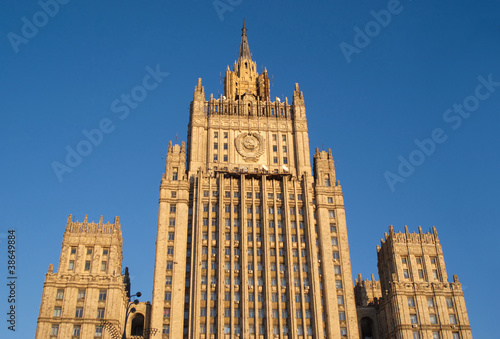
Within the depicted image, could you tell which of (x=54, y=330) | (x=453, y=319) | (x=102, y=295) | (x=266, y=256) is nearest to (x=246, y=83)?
(x=266, y=256)

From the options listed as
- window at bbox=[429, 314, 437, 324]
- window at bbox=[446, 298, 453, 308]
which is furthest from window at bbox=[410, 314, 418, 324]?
window at bbox=[446, 298, 453, 308]

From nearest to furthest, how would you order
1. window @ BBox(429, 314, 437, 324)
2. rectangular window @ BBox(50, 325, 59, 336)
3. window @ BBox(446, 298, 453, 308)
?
rectangular window @ BBox(50, 325, 59, 336) → window @ BBox(429, 314, 437, 324) → window @ BBox(446, 298, 453, 308)

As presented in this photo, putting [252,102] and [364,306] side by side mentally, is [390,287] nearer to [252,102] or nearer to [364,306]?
[364,306]

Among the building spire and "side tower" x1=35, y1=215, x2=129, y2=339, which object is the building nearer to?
"side tower" x1=35, y1=215, x2=129, y2=339

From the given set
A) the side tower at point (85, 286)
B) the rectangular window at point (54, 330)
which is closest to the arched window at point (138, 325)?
the side tower at point (85, 286)

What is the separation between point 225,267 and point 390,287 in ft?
94.2

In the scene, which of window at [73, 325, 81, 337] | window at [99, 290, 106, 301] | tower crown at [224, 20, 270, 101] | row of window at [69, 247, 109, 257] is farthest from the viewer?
tower crown at [224, 20, 270, 101]

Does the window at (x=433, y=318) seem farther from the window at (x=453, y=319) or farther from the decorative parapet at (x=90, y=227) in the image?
the decorative parapet at (x=90, y=227)

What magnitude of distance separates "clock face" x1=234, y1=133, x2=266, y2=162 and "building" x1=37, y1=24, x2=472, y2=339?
0.21 meters

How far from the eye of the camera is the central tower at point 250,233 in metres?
98.6

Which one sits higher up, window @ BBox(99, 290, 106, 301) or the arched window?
window @ BBox(99, 290, 106, 301)

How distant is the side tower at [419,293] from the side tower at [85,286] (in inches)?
1794

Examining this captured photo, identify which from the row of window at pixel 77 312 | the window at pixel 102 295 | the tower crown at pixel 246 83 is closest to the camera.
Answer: the row of window at pixel 77 312

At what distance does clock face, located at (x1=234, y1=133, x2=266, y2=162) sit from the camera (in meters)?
120
